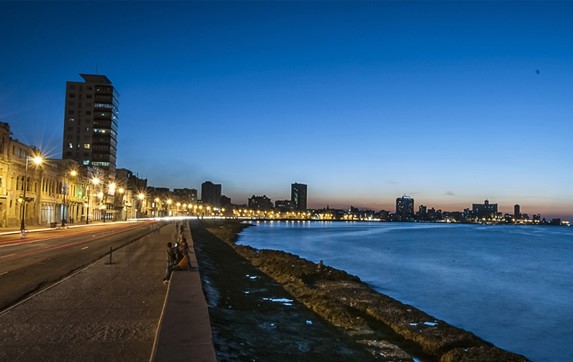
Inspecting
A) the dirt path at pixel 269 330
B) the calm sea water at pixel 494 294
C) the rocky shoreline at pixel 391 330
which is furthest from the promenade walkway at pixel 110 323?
the calm sea water at pixel 494 294

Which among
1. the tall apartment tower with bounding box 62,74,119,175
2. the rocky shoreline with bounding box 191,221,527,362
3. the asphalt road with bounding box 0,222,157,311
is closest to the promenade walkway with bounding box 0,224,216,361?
the asphalt road with bounding box 0,222,157,311

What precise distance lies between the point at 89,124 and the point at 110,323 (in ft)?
535

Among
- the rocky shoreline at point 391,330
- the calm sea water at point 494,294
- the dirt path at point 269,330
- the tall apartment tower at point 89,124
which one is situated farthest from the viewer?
the tall apartment tower at point 89,124

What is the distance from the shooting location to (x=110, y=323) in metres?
11.1

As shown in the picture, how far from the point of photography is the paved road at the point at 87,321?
8883mm

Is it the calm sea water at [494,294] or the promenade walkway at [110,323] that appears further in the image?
the calm sea water at [494,294]

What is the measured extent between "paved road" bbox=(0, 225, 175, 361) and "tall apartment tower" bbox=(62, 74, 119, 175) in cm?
15072

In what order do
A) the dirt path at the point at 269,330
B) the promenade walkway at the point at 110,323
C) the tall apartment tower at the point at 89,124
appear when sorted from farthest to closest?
the tall apartment tower at the point at 89,124
the dirt path at the point at 269,330
the promenade walkway at the point at 110,323

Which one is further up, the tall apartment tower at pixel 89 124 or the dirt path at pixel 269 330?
the tall apartment tower at pixel 89 124

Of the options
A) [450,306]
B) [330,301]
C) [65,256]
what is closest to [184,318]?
[330,301]

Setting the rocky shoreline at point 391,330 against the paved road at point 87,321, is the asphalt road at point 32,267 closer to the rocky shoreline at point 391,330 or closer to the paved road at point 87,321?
the paved road at point 87,321

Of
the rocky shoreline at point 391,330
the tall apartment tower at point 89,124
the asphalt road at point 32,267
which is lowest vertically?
the rocky shoreline at point 391,330

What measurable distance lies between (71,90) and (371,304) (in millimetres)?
164626

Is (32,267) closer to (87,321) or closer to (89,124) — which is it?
(87,321)
